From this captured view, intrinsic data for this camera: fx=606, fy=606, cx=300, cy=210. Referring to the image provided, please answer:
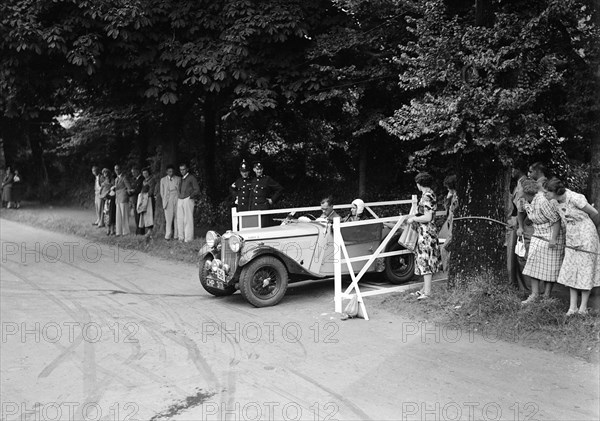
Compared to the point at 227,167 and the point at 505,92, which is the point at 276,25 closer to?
the point at 505,92

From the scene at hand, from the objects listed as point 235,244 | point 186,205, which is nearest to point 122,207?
point 186,205

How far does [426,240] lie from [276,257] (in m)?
2.23

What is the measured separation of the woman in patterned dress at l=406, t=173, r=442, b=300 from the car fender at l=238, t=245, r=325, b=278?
164cm

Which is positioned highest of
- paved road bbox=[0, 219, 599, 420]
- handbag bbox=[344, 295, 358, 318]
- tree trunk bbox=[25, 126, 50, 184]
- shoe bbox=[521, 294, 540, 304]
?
tree trunk bbox=[25, 126, 50, 184]

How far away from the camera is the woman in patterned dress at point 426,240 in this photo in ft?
28.5

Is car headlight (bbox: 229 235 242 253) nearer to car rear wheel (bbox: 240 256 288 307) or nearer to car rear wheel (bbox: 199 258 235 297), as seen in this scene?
car rear wheel (bbox: 240 256 288 307)

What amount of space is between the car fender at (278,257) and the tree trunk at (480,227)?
85.8 inches

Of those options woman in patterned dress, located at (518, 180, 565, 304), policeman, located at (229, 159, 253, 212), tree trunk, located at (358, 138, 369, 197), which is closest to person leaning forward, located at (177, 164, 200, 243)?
policeman, located at (229, 159, 253, 212)

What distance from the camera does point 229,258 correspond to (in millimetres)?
9242

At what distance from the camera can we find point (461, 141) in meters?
7.88

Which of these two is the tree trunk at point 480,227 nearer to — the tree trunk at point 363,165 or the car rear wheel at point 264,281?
the car rear wheel at point 264,281

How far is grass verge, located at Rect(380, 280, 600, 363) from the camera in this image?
263 inches

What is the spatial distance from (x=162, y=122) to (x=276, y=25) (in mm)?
6248

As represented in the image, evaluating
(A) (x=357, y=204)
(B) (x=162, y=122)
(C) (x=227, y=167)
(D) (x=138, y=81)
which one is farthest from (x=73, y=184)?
(A) (x=357, y=204)
